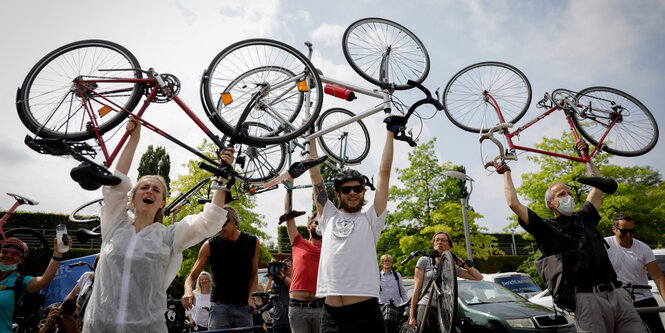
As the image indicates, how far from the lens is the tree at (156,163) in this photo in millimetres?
35812

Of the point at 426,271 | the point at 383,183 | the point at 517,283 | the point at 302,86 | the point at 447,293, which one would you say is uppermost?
the point at 302,86

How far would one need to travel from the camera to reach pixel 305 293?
4801mm

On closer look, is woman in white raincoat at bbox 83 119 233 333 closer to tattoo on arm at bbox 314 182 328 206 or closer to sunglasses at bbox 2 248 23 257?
tattoo on arm at bbox 314 182 328 206

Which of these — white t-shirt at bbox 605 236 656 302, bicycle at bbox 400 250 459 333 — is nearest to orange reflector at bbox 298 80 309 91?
bicycle at bbox 400 250 459 333

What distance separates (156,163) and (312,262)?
3492cm

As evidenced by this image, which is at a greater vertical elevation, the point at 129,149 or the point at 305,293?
the point at 129,149

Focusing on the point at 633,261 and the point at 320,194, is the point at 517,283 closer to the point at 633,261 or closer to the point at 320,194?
the point at 633,261

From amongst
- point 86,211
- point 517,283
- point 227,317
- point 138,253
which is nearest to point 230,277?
point 227,317

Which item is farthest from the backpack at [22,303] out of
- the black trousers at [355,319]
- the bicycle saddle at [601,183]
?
the bicycle saddle at [601,183]

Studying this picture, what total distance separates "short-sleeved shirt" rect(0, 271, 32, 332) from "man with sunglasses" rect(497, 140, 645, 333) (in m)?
5.31

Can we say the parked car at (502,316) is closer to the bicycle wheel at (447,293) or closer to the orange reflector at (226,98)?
the bicycle wheel at (447,293)

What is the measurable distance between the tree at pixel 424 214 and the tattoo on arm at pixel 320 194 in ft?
59.2

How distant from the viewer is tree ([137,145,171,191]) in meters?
35.8

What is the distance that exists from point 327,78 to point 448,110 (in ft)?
8.61
